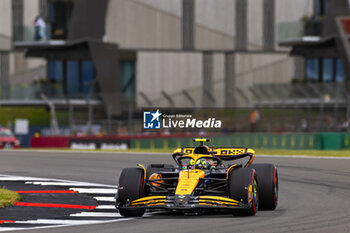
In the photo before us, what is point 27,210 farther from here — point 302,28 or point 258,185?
point 302,28

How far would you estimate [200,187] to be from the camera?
12.6m

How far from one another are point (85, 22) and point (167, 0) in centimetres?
570

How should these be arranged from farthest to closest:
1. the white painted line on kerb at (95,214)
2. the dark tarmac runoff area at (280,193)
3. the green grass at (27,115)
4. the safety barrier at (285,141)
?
the green grass at (27,115) < the safety barrier at (285,141) < the white painted line on kerb at (95,214) < the dark tarmac runoff area at (280,193)

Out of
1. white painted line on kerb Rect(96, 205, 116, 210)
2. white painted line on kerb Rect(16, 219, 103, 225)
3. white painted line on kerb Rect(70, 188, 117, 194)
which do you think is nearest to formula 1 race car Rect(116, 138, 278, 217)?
white painted line on kerb Rect(16, 219, 103, 225)

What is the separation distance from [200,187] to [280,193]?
159 inches

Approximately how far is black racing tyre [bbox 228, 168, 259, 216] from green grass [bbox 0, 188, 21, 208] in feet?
12.7

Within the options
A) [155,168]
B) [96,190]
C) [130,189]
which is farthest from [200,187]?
[96,190]

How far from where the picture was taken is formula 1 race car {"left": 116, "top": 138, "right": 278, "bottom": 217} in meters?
11.9

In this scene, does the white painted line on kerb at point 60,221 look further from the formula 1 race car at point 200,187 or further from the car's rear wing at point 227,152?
the car's rear wing at point 227,152

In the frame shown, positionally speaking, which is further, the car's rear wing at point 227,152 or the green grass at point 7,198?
the car's rear wing at point 227,152

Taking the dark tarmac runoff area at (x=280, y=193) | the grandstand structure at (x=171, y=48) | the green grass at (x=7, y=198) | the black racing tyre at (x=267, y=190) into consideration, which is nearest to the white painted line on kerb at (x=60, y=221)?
the dark tarmac runoff area at (x=280, y=193)

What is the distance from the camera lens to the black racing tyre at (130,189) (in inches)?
486

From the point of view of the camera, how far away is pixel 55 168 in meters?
23.7

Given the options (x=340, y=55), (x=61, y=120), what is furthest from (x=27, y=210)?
(x=340, y=55)
